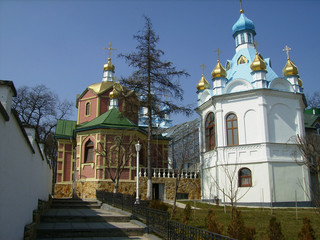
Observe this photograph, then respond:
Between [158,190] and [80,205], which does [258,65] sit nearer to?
[158,190]

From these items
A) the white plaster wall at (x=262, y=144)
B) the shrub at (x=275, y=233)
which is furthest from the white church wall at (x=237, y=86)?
the shrub at (x=275, y=233)

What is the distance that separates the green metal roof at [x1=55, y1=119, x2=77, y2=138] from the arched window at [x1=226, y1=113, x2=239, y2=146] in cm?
1507

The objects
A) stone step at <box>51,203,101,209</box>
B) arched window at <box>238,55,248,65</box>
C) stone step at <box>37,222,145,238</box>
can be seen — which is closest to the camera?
stone step at <box>37,222,145,238</box>

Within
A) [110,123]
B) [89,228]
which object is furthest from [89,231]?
[110,123]

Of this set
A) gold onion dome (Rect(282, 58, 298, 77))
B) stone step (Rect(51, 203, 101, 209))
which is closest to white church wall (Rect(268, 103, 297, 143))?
gold onion dome (Rect(282, 58, 298, 77))

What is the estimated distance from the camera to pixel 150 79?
58.9ft

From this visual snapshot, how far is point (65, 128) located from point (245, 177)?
58.1 ft

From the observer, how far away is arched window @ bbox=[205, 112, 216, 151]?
2219 cm

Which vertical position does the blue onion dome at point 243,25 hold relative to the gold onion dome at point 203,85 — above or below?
above

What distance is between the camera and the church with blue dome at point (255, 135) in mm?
19406

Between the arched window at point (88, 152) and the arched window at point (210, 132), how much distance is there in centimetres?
895

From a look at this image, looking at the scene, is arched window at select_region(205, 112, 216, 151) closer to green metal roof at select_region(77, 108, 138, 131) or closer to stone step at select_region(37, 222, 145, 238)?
green metal roof at select_region(77, 108, 138, 131)

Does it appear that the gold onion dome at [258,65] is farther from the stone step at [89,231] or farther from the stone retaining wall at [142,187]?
the stone step at [89,231]

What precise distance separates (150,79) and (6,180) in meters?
13.7
